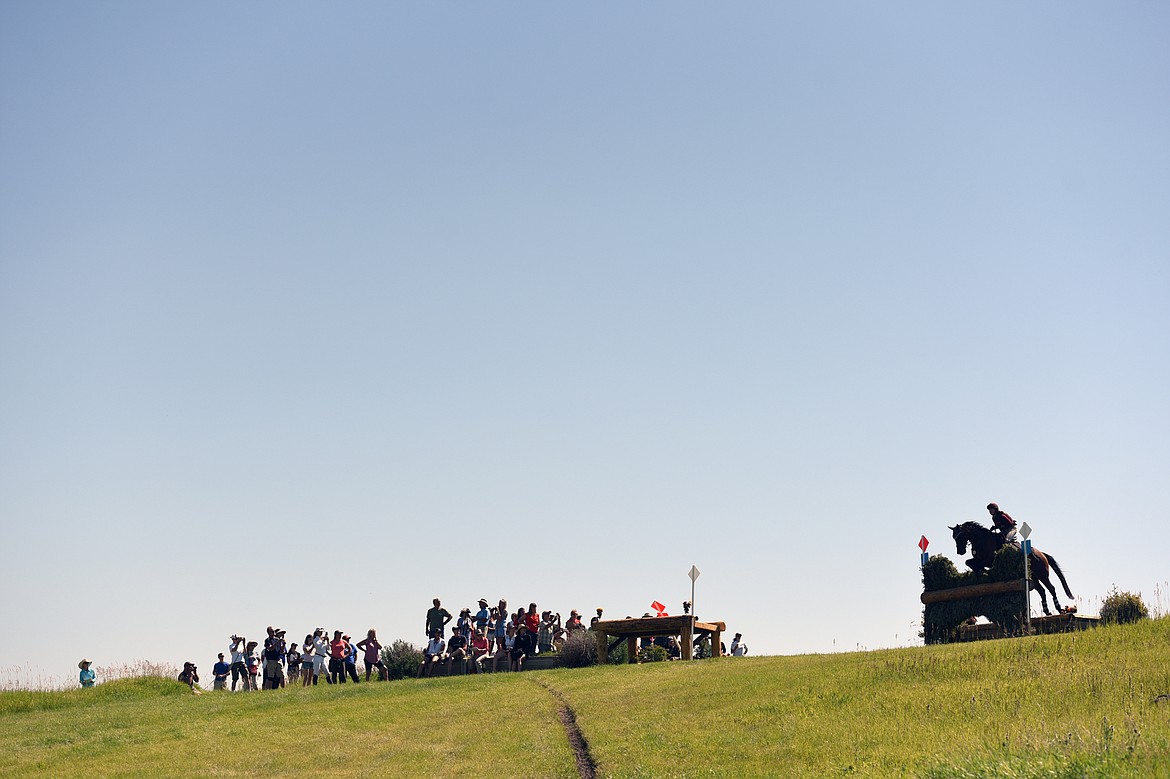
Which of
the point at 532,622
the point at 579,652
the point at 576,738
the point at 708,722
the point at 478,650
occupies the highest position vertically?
the point at 532,622

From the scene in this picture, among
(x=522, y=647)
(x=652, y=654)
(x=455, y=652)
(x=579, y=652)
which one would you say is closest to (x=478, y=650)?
(x=455, y=652)

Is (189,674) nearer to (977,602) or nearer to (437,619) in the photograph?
(437,619)

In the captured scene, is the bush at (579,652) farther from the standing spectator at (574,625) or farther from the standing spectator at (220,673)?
the standing spectator at (220,673)

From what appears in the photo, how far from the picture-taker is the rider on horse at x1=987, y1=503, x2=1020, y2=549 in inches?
1159

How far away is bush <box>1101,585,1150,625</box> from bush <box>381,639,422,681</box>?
64.8 ft

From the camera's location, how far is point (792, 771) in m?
15.4

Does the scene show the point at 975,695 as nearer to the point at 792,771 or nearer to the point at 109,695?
the point at 792,771

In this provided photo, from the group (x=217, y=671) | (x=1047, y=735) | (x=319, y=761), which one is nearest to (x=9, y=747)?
(x=319, y=761)

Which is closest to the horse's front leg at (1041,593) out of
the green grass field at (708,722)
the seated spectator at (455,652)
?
the green grass field at (708,722)

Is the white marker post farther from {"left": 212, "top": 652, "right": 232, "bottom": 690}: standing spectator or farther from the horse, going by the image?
{"left": 212, "top": 652, "right": 232, "bottom": 690}: standing spectator

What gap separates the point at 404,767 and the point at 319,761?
226 centimetres

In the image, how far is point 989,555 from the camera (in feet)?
96.3

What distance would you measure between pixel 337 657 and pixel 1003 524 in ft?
61.8

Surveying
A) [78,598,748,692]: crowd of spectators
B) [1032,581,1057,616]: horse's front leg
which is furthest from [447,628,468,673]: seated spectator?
[1032,581,1057,616]: horse's front leg
